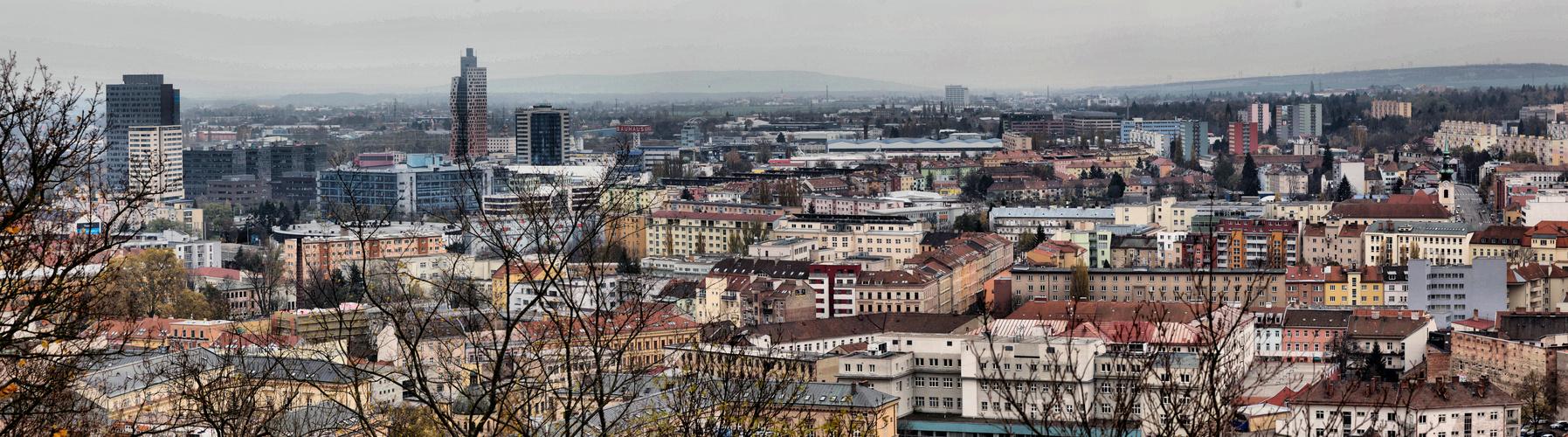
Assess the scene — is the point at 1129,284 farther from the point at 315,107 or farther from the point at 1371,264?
the point at 315,107

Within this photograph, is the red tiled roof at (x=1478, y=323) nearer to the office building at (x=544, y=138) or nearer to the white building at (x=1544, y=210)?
the white building at (x=1544, y=210)

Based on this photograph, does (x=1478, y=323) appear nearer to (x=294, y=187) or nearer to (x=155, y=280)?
(x=155, y=280)

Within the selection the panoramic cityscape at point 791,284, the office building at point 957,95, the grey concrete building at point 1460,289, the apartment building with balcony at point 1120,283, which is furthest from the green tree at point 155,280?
the office building at point 957,95

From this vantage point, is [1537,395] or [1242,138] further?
[1242,138]

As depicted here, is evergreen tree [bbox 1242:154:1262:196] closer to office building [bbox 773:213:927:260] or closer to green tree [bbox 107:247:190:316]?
office building [bbox 773:213:927:260]

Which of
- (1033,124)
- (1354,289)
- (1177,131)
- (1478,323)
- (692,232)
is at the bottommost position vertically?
(1478,323)

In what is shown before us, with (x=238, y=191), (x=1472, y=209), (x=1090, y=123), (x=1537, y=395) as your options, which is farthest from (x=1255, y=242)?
(x=1090, y=123)

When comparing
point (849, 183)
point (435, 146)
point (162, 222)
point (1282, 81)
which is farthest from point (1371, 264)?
point (1282, 81)
